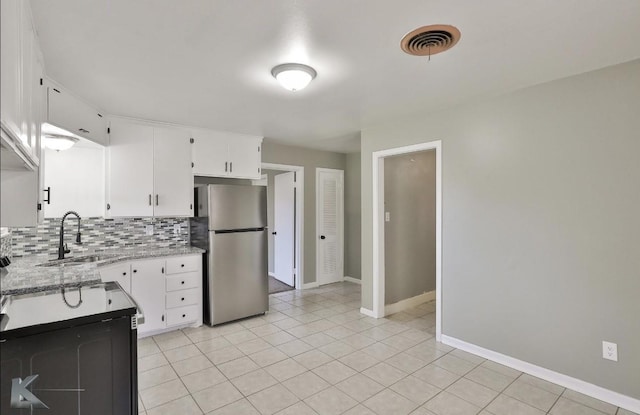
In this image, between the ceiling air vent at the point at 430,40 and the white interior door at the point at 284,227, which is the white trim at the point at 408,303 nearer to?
the white interior door at the point at 284,227

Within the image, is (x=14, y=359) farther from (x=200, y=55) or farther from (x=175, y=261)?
(x=175, y=261)

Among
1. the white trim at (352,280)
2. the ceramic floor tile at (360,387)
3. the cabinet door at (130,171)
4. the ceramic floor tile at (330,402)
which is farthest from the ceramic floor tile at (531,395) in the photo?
the cabinet door at (130,171)

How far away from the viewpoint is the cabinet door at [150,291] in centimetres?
338

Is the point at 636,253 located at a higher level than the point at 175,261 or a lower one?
higher

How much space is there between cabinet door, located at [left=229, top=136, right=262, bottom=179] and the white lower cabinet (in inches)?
47.6

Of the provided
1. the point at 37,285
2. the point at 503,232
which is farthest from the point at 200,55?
the point at 503,232

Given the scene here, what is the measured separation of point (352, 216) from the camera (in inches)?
234

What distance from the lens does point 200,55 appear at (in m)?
2.10

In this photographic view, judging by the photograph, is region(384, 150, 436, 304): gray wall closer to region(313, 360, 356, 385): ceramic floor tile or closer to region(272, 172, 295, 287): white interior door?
region(313, 360, 356, 385): ceramic floor tile

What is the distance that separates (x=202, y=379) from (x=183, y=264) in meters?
1.41

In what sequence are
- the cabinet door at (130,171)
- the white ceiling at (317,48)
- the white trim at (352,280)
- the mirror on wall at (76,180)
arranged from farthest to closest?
1. the white trim at (352,280)
2. the cabinet door at (130,171)
3. the mirror on wall at (76,180)
4. the white ceiling at (317,48)

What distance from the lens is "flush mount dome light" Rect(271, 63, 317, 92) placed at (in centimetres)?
224

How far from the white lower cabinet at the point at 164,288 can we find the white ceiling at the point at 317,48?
5.34 ft

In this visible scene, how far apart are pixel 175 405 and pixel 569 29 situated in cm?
339
